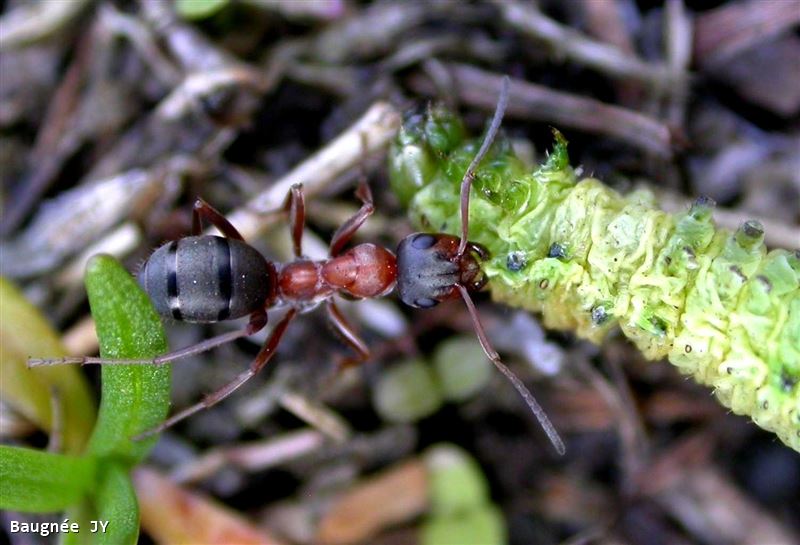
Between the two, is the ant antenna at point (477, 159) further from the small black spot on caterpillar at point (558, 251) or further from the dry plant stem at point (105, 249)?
the dry plant stem at point (105, 249)

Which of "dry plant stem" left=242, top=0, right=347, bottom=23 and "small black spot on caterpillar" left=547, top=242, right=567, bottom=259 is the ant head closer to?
"small black spot on caterpillar" left=547, top=242, right=567, bottom=259

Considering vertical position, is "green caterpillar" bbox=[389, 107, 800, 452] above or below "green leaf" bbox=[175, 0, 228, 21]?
below

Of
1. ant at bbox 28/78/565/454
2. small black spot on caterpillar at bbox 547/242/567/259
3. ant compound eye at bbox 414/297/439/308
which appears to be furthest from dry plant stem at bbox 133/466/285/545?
small black spot on caterpillar at bbox 547/242/567/259

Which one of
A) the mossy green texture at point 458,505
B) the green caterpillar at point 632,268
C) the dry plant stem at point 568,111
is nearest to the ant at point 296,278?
the green caterpillar at point 632,268

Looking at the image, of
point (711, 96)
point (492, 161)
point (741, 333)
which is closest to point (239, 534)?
point (492, 161)

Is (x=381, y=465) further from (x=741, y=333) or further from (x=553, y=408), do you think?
(x=741, y=333)

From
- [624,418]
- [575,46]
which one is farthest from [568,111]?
[624,418]

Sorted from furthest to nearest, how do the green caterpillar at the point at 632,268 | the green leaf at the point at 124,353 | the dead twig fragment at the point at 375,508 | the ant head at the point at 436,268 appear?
the dead twig fragment at the point at 375,508
the ant head at the point at 436,268
the green leaf at the point at 124,353
the green caterpillar at the point at 632,268
